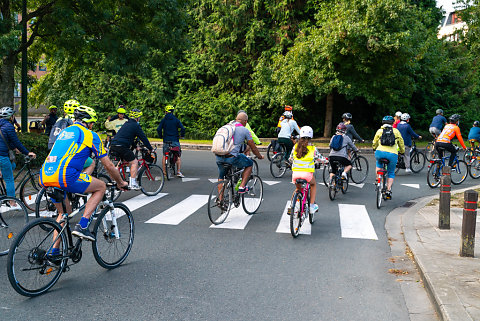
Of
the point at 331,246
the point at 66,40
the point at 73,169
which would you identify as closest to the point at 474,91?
the point at 66,40

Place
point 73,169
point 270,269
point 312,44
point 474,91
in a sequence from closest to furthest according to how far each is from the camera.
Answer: point 73,169 → point 270,269 → point 312,44 → point 474,91

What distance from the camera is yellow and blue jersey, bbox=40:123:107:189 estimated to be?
17.0ft

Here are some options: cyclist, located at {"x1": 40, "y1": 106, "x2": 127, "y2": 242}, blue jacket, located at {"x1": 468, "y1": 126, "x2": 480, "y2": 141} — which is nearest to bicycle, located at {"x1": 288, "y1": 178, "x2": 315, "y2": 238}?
cyclist, located at {"x1": 40, "y1": 106, "x2": 127, "y2": 242}

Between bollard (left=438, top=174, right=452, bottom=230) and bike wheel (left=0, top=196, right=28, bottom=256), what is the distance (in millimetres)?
6305

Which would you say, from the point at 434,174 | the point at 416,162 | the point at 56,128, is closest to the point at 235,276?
the point at 56,128

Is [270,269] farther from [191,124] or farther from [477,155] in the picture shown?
[191,124]

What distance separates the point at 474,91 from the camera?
33.4 metres

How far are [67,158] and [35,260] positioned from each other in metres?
1.10

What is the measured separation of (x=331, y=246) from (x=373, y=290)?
1827 mm

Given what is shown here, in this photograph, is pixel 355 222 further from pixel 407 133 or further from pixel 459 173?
pixel 407 133

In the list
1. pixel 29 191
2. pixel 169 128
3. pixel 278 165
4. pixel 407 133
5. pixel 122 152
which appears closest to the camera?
pixel 29 191

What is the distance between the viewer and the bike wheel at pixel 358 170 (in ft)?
43.9

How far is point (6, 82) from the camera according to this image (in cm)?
1620

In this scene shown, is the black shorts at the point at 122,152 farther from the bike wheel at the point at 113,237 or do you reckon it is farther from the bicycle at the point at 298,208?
the bike wheel at the point at 113,237
